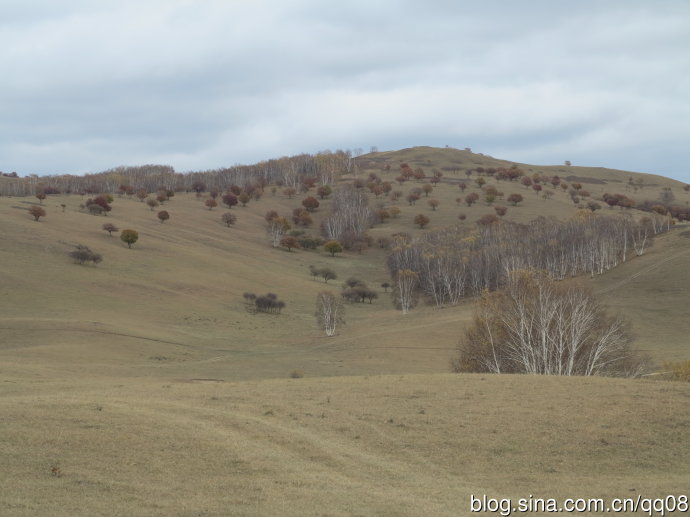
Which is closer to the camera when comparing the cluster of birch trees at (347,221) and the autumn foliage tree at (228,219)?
the autumn foliage tree at (228,219)

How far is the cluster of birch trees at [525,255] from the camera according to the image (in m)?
111

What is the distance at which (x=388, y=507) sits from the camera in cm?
1588

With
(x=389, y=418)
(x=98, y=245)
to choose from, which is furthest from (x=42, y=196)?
(x=389, y=418)

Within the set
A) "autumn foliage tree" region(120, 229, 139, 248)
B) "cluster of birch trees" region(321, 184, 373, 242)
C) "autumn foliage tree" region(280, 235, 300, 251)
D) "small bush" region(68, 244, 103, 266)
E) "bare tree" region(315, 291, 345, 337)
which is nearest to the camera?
"bare tree" region(315, 291, 345, 337)

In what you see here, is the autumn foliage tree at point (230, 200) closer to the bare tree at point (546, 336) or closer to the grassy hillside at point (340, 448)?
the bare tree at point (546, 336)

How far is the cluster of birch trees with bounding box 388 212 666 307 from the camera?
364 feet

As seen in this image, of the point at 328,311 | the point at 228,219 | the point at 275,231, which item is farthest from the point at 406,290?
the point at 228,219

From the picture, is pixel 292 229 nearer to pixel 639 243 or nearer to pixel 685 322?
pixel 639 243

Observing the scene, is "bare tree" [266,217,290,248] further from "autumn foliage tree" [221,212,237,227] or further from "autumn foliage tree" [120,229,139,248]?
"autumn foliage tree" [120,229,139,248]

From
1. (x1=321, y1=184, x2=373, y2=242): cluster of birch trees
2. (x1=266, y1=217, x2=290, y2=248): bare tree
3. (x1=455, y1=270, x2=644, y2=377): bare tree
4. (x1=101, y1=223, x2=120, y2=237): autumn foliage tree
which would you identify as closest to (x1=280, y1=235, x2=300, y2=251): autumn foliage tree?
(x1=266, y1=217, x2=290, y2=248): bare tree

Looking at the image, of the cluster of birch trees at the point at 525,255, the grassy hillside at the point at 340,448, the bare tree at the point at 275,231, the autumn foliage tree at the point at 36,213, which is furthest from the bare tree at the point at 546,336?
the bare tree at the point at 275,231

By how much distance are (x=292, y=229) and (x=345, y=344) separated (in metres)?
116

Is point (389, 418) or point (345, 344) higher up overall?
point (389, 418)

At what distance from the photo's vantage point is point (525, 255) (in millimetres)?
113312
